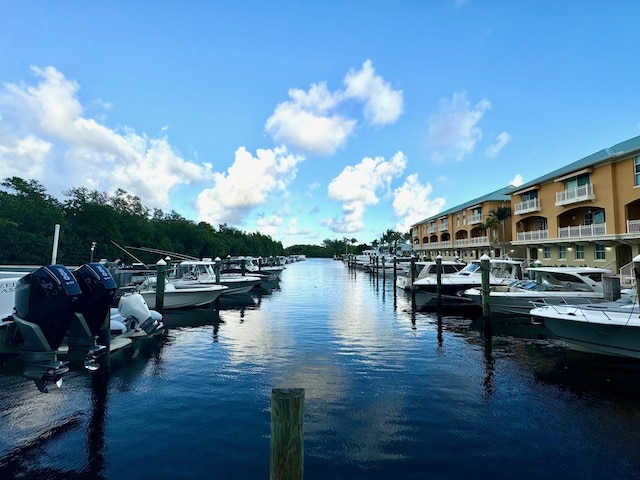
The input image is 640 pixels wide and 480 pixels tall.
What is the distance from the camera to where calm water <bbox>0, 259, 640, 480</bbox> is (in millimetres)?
5746

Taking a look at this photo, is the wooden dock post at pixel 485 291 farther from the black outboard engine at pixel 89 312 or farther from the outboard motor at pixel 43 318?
the outboard motor at pixel 43 318

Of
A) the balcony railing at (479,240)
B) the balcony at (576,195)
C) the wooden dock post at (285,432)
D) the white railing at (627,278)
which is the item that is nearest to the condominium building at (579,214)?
the balcony at (576,195)

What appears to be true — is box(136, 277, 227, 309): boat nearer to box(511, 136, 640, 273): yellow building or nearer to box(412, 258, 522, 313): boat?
box(412, 258, 522, 313): boat

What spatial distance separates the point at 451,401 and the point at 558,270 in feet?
41.3


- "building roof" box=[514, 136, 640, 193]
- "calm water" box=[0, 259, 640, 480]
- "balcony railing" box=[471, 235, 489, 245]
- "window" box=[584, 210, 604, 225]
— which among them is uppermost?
"building roof" box=[514, 136, 640, 193]

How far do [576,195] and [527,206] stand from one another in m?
6.99

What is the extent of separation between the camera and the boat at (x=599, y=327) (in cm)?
1044

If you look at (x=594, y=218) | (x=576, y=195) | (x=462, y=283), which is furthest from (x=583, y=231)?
(x=462, y=283)

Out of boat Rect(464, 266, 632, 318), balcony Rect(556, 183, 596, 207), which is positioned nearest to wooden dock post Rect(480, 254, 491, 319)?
boat Rect(464, 266, 632, 318)

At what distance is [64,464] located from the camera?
567 centimetres

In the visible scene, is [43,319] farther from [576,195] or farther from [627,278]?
[576,195]

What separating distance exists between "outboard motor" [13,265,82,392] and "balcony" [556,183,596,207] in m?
35.3

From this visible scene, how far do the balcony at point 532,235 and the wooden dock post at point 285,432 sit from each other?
125ft

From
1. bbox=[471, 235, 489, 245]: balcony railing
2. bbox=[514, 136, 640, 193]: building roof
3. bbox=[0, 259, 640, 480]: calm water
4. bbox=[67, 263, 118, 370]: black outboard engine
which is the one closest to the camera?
bbox=[0, 259, 640, 480]: calm water
